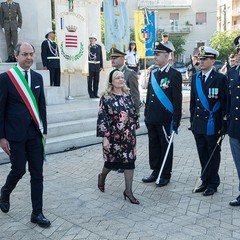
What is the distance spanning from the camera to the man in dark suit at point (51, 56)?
1047 cm

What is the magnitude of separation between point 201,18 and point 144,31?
4606 centimetres

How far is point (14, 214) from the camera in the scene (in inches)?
181

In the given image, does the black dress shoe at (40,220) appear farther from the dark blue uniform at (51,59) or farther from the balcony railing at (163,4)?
the balcony railing at (163,4)

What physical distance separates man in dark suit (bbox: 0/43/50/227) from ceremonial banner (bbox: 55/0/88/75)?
21.4 ft

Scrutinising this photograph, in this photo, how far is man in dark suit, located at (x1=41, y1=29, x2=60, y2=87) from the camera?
1047 cm

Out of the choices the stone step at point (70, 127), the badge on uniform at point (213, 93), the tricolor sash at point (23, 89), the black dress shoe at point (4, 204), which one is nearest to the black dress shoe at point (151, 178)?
the badge on uniform at point (213, 93)

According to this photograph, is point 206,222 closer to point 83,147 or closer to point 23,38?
point 83,147

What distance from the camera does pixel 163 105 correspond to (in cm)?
543

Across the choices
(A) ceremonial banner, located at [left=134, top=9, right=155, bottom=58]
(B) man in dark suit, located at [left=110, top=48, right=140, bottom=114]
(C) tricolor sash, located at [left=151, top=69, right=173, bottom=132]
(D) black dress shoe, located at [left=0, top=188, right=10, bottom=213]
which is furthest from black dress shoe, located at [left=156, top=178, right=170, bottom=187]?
(A) ceremonial banner, located at [left=134, top=9, right=155, bottom=58]

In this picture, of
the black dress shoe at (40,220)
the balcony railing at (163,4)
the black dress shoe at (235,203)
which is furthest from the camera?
the balcony railing at (163,4)

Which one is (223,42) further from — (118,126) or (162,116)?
(118,126)

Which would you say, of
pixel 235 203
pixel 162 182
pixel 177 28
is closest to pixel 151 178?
pixel 162 182

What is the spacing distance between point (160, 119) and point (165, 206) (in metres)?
1.25

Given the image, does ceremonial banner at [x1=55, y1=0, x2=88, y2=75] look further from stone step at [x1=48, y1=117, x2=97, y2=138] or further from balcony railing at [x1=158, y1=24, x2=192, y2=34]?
balcony railing at [x1=158, y1=24, x2=192, y2=34]
